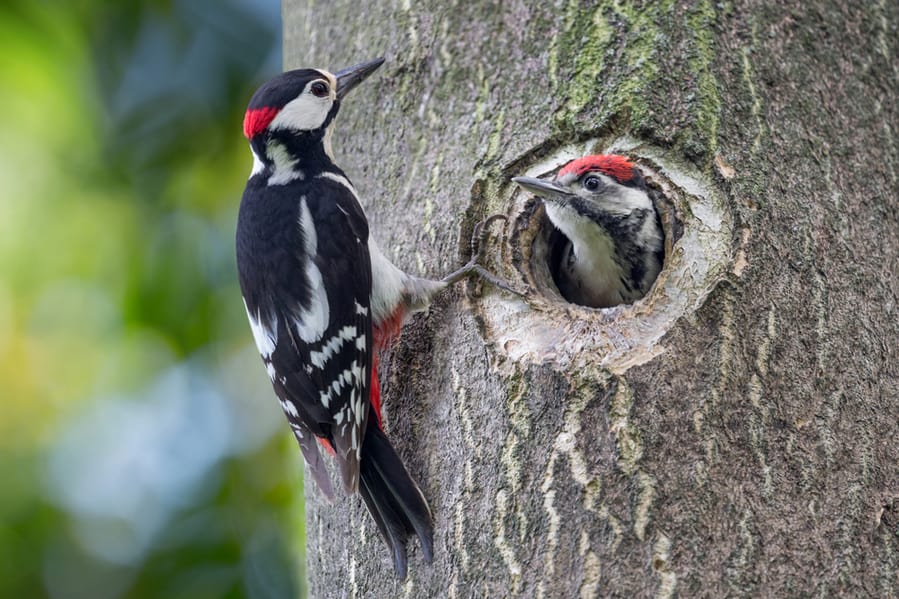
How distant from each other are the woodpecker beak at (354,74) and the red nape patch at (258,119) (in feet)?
0.90

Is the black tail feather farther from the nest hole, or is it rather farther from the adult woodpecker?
the adult woodpecker

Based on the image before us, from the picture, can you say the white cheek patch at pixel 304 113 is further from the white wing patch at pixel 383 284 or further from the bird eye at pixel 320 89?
the white wing patch at pixel 383 284

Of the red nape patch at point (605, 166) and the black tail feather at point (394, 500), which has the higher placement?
the red nape patch at point (605, 166)

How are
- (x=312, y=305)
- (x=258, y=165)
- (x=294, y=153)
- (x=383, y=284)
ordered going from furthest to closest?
(x=258, y=165) → (x=294, y=153) → (x=312, y=305) → (x=383, y=284)

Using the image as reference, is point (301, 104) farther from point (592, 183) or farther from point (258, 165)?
point (592, 183)

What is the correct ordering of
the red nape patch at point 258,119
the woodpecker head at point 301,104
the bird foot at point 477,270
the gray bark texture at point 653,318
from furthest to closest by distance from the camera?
the red nape patch at point 258,119 < the woodpecker head at point 301,104 < the bird foot at point 477,270 < the gray bark texture at point 653,318

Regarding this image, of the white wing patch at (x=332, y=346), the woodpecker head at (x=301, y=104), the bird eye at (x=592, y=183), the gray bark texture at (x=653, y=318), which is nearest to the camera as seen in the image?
the gray bark texture at (x=653, y=318)

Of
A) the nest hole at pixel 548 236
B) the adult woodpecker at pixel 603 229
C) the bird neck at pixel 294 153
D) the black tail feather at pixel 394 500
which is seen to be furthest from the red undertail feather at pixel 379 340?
the bird neck at pixel 294 153

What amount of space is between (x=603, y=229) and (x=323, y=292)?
40.6 inches

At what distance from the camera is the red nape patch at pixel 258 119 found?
315 cm

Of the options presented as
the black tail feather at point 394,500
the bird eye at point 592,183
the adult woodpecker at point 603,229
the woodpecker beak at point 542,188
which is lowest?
the black tail feather at point 394,500

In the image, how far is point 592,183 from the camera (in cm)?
293

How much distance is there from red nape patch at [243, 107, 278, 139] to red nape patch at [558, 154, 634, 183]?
1.03 m

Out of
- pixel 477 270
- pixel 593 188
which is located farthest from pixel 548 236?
pixel 477 270
